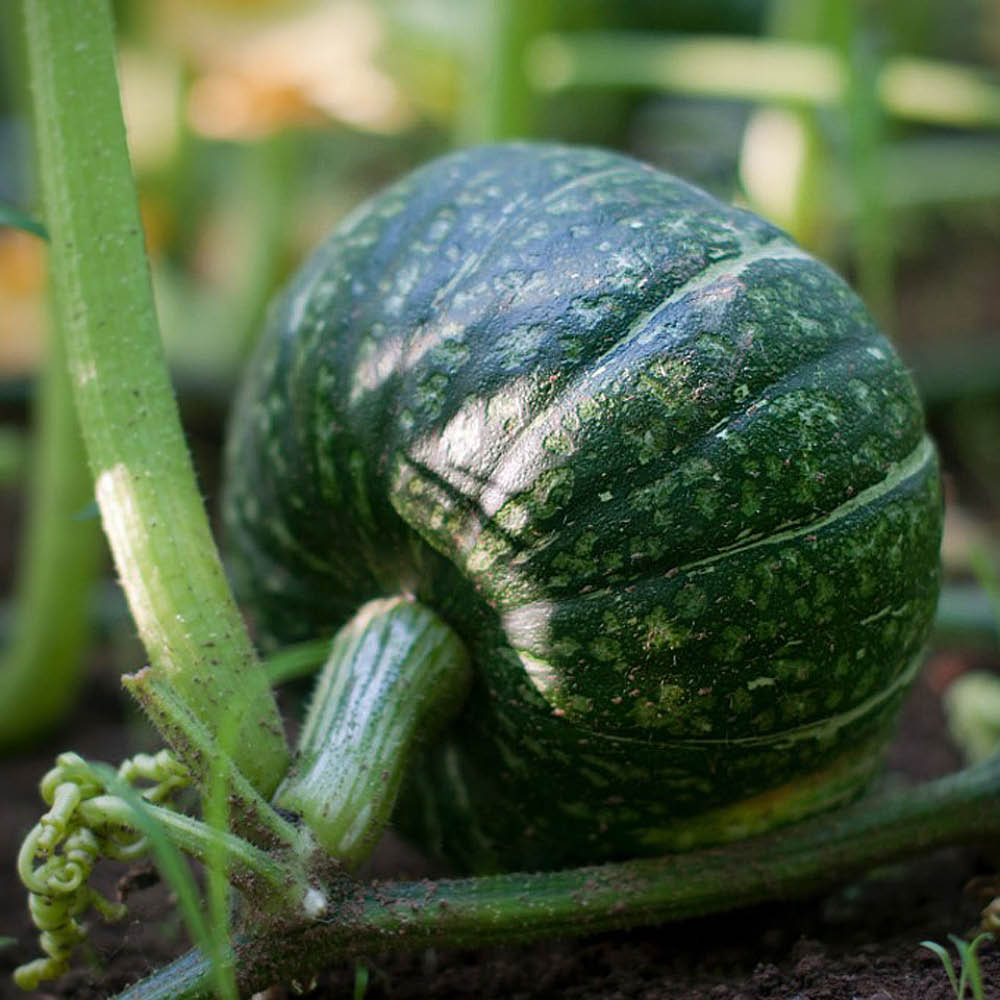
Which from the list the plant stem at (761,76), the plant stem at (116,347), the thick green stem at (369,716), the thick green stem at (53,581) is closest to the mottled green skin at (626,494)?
the thick green stem at (369,716)

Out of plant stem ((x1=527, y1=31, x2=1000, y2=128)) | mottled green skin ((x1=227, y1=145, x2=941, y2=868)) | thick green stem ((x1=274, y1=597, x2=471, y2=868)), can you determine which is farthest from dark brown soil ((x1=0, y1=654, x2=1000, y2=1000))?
plant stem ((x1=527, y1=31, x2=1000, y2=128))

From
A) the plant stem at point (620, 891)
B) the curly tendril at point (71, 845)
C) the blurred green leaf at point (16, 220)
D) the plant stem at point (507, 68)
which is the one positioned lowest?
the plant stem at point (620, 891)

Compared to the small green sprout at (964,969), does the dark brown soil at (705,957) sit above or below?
below

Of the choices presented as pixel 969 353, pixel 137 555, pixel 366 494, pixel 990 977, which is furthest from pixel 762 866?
pixel 969 353

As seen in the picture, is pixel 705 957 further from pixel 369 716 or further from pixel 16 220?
pixel 16 220

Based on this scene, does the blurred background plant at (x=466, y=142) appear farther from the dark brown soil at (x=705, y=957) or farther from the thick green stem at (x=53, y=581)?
the dark brown soil at (x=705, y=957)

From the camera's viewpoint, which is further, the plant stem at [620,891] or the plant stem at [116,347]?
the plant stem at [116,347]
